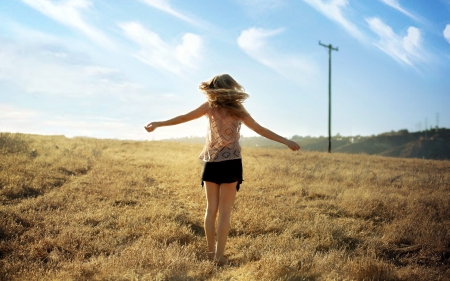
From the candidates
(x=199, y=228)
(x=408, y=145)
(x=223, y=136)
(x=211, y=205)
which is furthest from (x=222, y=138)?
(x=408, y=145)

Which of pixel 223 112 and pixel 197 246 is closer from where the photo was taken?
pixel 223 112

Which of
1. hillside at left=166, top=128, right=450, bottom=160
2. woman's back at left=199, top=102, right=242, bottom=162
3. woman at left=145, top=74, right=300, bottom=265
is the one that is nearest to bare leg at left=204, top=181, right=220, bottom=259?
woman at left=145, top=74, right=300, bottom=265

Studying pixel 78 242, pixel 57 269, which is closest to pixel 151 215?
pixel 78 242

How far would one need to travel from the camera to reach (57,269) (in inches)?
169

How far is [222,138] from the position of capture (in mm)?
4453

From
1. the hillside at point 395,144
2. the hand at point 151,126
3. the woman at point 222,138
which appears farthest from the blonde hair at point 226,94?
the hillside at point 395,144

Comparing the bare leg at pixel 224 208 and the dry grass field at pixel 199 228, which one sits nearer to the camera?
the dry grass field at pixel 199 228

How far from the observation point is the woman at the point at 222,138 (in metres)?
4.38

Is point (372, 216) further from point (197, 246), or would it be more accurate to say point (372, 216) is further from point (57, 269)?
point (57, 269)

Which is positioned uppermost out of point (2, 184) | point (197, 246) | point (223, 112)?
point (223, 112)

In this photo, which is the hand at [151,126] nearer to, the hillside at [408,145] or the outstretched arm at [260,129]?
the outstretched arm at [260,129]

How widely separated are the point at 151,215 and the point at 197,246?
1636 mm

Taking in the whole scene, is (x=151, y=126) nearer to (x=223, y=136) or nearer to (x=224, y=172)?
(x=223, y=136)

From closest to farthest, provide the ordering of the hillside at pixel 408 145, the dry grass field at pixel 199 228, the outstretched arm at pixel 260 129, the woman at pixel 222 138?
the dry grass field at pixel 199 228 < the woman at pixel 222 138 < the outstretched arm at pixel 260 129 < the hillside at pixel 408 145
